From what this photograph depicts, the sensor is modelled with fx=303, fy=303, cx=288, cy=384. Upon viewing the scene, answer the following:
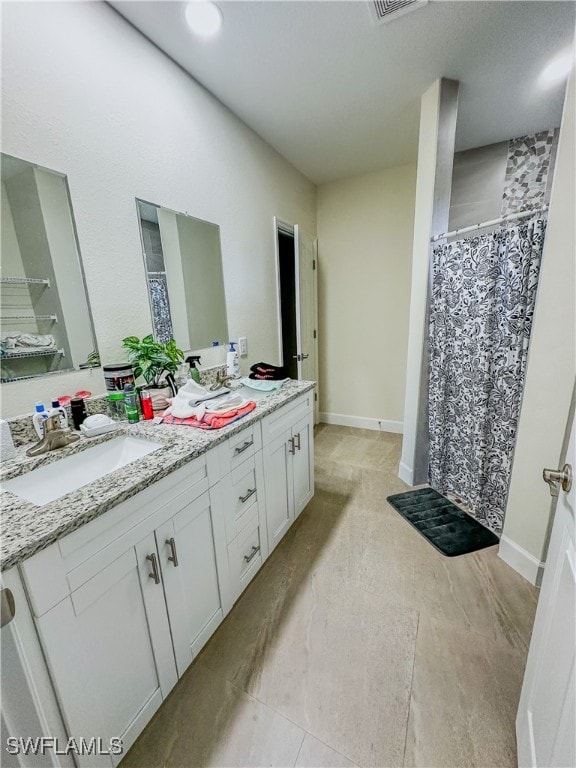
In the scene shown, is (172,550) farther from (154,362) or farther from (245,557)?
(154,362)

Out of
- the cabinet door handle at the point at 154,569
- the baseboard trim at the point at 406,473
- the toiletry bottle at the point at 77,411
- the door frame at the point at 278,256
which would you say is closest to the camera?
the cabinet door handle at the point at 154,569

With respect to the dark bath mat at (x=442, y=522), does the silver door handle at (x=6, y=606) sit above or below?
above

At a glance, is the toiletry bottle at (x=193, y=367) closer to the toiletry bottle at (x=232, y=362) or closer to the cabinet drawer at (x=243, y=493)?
the toiletry bottle at (x=232, y=362)

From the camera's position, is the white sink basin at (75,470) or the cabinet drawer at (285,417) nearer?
the white sink basin at (75,470)

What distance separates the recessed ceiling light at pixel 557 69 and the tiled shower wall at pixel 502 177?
0.65 meters

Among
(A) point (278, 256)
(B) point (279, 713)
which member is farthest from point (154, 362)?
(A) point (278, 256)

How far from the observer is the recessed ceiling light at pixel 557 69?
1.60 metres

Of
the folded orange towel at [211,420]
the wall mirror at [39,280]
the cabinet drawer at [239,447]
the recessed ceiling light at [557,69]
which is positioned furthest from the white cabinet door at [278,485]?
the recessed ceiling light at [557,69]

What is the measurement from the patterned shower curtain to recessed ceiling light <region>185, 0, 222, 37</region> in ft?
5.28

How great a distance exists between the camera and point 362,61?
1601 millimetres

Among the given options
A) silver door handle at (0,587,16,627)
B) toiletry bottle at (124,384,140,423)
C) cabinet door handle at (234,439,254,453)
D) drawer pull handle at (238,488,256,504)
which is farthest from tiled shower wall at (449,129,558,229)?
silver door handle at (0,587,16,627)

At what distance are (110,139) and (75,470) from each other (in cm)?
142

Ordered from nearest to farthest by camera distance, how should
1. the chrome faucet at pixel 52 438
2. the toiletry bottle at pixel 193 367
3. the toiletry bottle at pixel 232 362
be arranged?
the chrome faucet at pixel 52 438, the toiletry bottle at pixel 193 367, the toiletry bottle at pixel 232 362

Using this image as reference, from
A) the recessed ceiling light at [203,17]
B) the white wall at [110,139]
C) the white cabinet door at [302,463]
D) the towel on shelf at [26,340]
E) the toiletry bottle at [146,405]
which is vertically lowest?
the white cabinet door at [302,463]
